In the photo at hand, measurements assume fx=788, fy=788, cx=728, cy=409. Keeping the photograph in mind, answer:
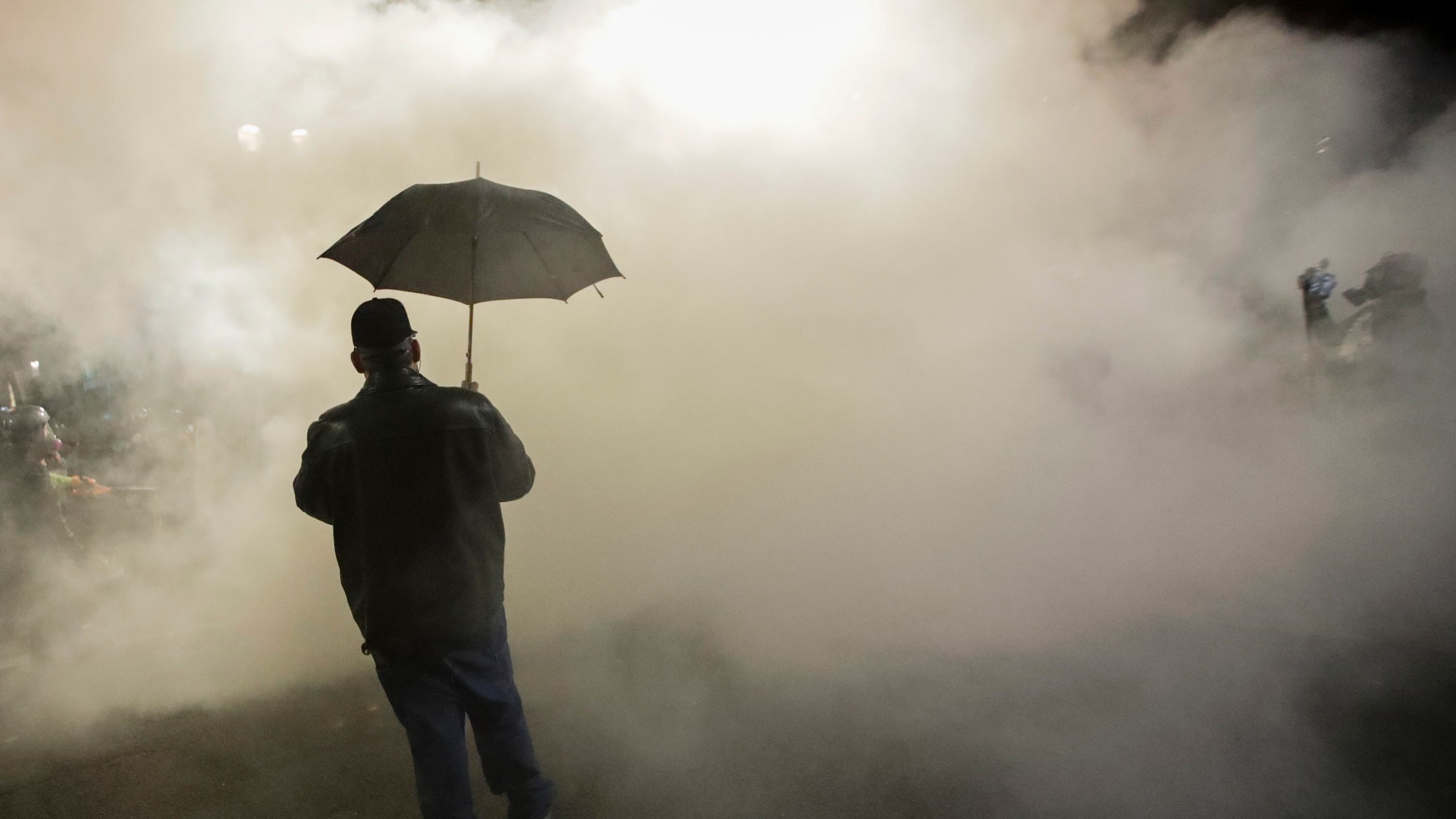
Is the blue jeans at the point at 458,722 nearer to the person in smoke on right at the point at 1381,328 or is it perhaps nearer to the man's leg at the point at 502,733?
the man's leg at the point at 502,733

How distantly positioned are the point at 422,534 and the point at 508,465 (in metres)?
0.27

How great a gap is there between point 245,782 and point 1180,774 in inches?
125

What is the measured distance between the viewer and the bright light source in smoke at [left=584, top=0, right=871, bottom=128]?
16.1 feet

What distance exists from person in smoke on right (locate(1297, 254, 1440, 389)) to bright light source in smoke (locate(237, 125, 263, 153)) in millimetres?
6433

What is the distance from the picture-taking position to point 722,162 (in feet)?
16.5

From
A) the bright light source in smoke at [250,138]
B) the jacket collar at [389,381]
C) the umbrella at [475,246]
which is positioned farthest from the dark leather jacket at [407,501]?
the bright light source in smoke at [250,138]

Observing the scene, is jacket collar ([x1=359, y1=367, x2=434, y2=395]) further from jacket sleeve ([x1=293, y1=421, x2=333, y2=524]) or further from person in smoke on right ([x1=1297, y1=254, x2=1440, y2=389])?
person in smoke on right ([x1=1297, y1=254, x2=1440, y2=389])

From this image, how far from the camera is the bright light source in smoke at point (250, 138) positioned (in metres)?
4.59

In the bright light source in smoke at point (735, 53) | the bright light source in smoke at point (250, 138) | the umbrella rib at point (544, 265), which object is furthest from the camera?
the bright light source in smoke at point (735, 53)

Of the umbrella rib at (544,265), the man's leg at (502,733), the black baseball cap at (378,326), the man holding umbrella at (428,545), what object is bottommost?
the man's leg at (502,733)

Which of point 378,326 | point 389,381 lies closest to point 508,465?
point 389,381

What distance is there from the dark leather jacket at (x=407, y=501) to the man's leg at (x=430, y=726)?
0.08m

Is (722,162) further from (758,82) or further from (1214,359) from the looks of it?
(1214,359)

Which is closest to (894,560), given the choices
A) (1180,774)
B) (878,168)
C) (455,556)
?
(1180,774)
